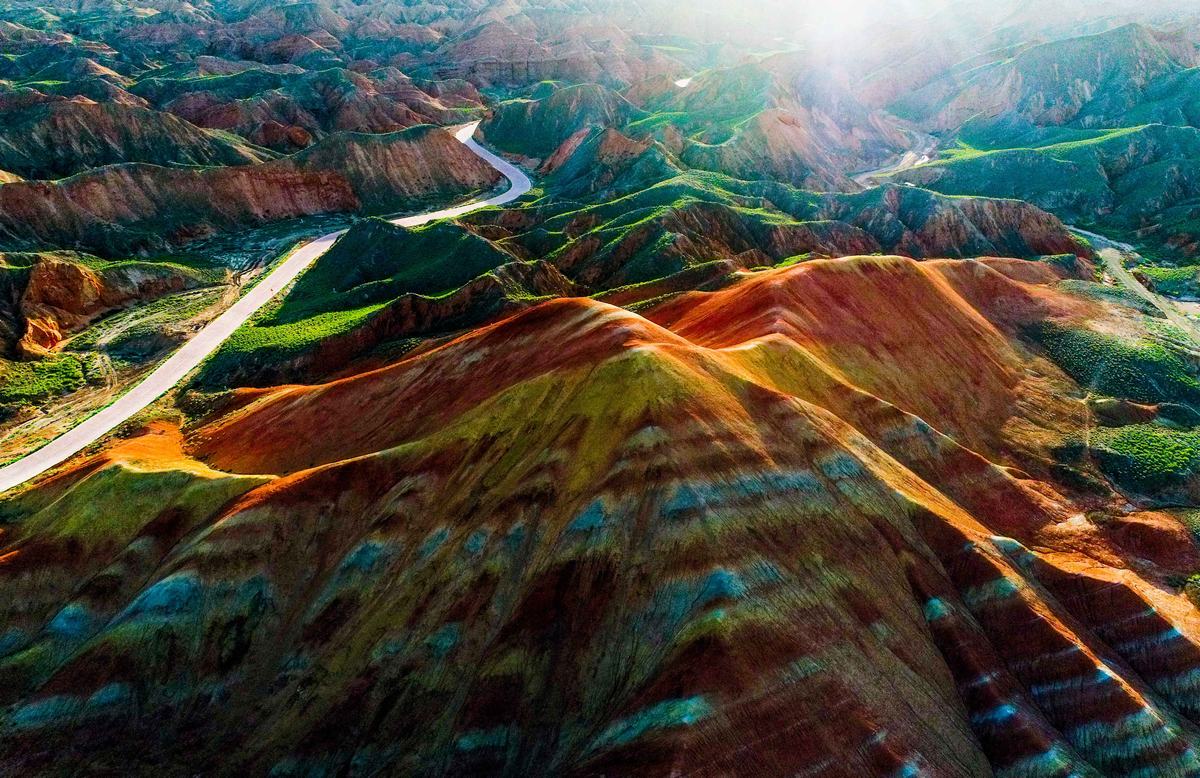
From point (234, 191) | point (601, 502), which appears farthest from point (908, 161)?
point (601, 502)

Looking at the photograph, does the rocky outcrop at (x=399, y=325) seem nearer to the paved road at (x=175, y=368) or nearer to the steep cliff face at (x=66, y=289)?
the paved road at (x=175, y=368)

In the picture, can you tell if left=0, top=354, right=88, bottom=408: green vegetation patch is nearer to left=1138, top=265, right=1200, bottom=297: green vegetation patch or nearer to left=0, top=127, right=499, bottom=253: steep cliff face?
left=0, top=127, right=499, bottom=253: steep cliff face

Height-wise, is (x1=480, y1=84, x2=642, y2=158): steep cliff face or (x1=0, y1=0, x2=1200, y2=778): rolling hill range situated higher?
(x1=480, y1=84, x2=642, y2=158): steep cliff face

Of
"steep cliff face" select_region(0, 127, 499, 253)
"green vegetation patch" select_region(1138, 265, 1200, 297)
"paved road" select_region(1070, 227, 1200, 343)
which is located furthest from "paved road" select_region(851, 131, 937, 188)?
"steep cliff face" select_region(0, 127, 499, 253)

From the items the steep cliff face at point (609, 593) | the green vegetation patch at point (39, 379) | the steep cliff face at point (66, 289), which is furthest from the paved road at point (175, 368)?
the steep cliff face at point (66, 289)

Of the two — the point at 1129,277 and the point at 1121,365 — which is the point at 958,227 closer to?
the point at 1129,277
